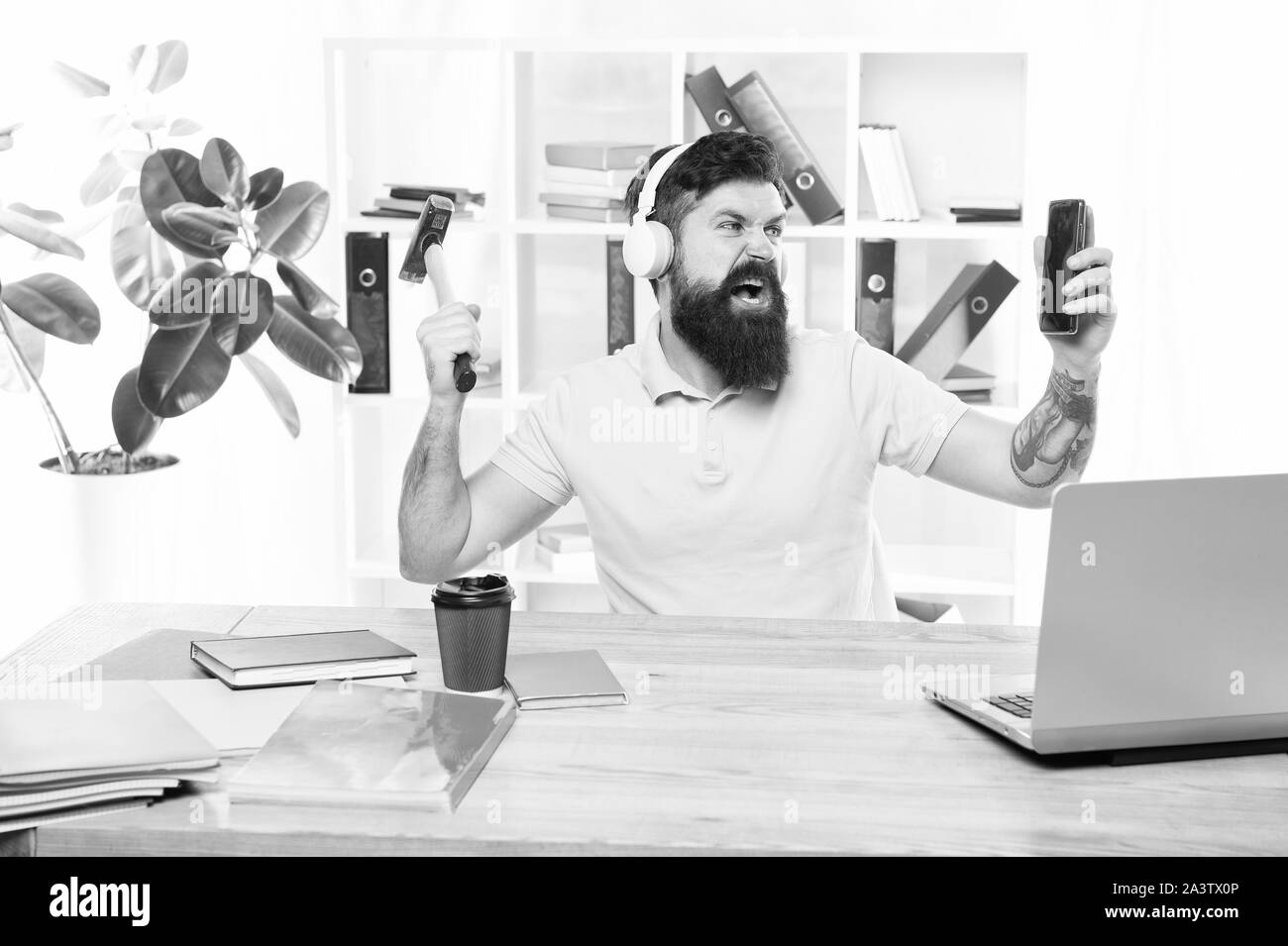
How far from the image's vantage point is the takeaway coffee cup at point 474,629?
1.45 m

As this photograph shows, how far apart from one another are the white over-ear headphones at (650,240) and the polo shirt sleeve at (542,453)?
0.80 ft

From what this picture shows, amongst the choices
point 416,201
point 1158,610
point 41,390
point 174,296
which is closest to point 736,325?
point 1158,610

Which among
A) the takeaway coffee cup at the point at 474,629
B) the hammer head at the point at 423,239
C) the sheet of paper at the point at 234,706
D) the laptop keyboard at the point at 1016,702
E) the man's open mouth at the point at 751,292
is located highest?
the hammer head at the point at 423,239

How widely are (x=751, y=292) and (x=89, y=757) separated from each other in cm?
130

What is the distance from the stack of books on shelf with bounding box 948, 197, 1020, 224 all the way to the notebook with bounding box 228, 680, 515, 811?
214cm

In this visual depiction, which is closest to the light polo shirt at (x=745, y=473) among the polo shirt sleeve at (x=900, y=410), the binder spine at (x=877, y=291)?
the polo shirt sleeve at (x=900, y=410)

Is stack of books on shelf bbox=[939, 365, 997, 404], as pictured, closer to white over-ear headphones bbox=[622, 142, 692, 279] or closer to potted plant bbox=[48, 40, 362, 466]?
white over-ear headphones bbox=[622, 142, 692, 279]

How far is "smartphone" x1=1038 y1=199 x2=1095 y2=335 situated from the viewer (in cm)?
155

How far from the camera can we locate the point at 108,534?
3.39 metres

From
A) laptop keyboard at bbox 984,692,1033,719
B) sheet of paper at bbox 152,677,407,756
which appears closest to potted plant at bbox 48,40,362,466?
sheet of paper at bbox 152,677,407,756

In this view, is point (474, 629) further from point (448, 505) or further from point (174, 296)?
point (174, 296)

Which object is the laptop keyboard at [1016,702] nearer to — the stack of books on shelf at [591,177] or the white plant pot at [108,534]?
the stack of books on shelf at [591,177]
